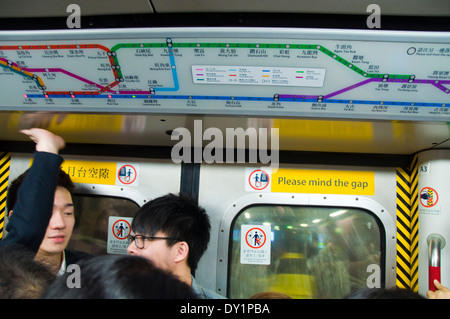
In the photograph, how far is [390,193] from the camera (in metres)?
2.49

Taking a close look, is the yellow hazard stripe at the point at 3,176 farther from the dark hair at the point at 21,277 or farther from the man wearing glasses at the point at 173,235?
the dark hair at the point at 21,277

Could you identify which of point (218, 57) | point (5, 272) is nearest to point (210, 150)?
point (218, 57)

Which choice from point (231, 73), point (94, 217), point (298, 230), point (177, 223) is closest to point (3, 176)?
point (94, 217)

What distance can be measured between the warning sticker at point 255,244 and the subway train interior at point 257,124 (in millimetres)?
11

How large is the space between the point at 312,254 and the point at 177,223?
1076 millimetres

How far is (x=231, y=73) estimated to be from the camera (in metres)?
1.61

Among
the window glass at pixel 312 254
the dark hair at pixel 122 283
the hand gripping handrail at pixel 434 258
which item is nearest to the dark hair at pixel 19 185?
the window glass at pixel 312 254

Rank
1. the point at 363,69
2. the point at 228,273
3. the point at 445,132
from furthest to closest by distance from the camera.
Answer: the point at 228,273, the point at 445,132, the point at 363,69

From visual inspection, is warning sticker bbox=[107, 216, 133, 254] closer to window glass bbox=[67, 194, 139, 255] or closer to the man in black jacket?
window glass bbox=[67, 194, 139, 255]

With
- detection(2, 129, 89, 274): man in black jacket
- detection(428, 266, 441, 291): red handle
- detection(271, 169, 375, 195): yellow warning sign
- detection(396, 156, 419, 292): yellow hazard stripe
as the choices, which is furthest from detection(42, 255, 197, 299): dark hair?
detection(396, 156, 419, 292): yellow hazard stripe

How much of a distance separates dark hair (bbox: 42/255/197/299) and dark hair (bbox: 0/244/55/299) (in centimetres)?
8

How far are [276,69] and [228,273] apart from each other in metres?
1.58

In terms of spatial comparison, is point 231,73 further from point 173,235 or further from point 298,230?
point 298,230
